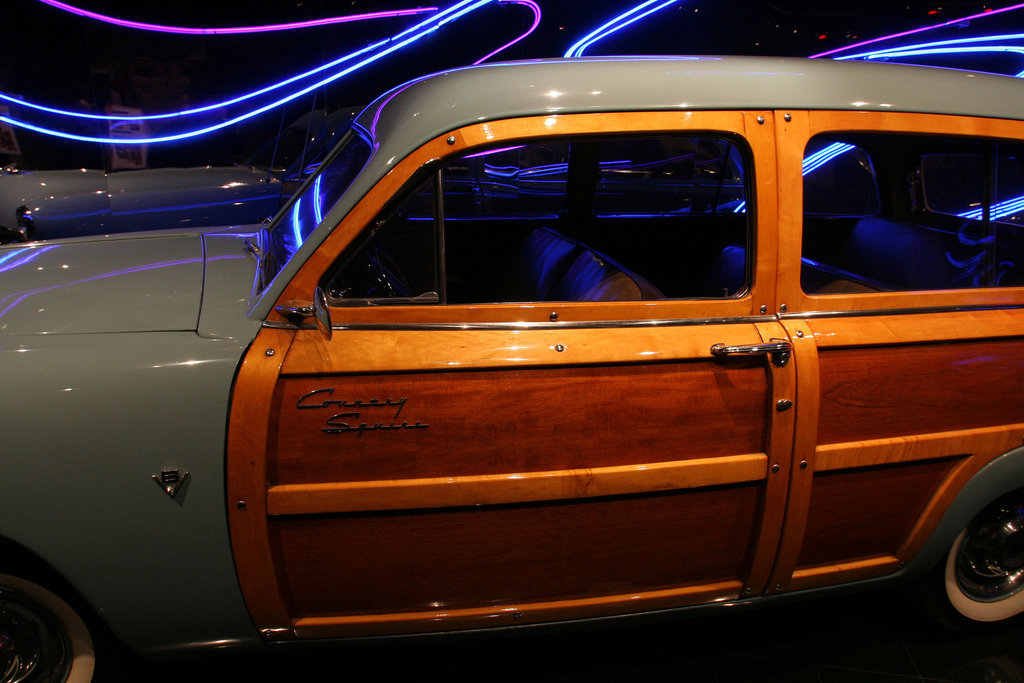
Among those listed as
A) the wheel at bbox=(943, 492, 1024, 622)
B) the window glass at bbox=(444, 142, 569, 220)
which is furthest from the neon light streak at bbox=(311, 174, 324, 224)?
the wheel at bbox=(943, 492, 1024, 622)

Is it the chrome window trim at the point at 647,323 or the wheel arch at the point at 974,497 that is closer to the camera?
the chrome window trim at the point at 647,323

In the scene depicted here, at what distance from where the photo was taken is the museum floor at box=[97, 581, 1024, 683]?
2.00m

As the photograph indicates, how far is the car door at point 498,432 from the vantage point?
4.92ft

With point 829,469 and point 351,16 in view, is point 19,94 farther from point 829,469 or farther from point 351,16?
point 829,469

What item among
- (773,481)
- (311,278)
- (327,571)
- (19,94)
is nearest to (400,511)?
(327,571)

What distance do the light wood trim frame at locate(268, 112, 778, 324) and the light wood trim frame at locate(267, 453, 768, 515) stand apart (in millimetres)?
365

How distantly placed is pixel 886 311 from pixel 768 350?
0.39 m

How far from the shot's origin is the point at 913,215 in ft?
8.45

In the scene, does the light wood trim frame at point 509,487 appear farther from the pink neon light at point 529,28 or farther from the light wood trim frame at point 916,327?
the pink neon light at point 529,28

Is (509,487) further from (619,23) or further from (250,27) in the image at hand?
(619,23)

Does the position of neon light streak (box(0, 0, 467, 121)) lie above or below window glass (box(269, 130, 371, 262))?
above

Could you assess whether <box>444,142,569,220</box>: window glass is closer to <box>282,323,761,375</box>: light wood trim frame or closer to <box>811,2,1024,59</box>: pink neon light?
<box>282,323,761,375</box>: light wood trim frame

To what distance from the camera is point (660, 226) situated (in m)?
2.78

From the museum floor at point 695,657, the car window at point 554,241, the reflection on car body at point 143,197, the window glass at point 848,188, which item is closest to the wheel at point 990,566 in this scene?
the museum floor at point 695,657
